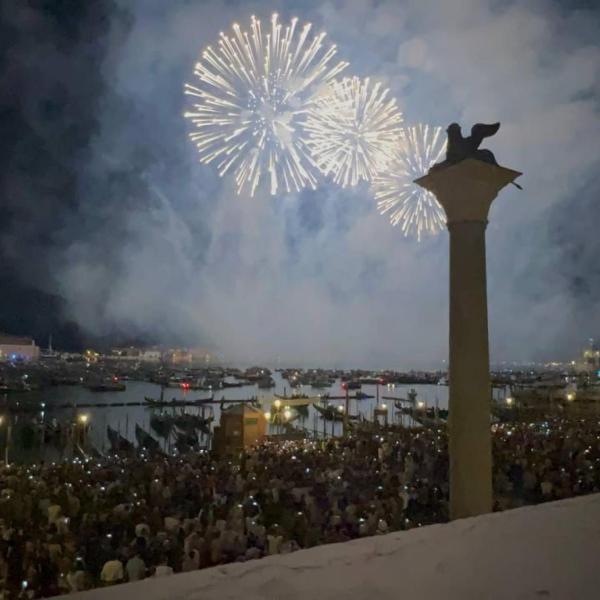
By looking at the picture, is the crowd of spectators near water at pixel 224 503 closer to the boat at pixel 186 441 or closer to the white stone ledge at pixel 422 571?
the white stone ledge at pixel 422 571

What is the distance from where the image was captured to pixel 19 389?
241ft

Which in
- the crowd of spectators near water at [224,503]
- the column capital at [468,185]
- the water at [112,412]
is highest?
the column capital at [468,185]

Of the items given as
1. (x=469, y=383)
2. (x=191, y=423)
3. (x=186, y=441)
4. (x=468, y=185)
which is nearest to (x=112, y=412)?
(x=191, y=423)

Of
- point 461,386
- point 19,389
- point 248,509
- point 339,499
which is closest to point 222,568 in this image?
point 461,386

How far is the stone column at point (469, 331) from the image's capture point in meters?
6.01

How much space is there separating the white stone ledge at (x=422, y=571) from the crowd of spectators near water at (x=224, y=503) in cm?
143

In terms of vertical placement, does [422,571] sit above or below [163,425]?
above

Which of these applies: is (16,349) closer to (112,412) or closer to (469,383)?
(112,412)

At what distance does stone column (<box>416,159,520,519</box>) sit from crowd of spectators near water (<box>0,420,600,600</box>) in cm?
167

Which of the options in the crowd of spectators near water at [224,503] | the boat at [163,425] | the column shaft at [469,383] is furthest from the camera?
the boat at [163,425]

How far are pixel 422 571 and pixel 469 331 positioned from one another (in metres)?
3.62

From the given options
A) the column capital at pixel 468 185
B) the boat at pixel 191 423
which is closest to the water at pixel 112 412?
the boat at pixel 191 423

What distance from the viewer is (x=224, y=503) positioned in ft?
28.1

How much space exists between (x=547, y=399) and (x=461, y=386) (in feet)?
106
